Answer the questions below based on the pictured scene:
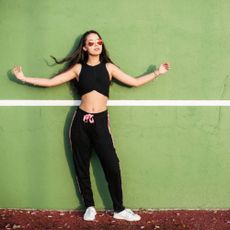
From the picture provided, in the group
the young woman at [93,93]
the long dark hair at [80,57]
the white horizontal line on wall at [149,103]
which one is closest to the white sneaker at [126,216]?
the young woman at [93,93]

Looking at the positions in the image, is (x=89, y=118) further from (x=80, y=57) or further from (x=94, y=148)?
(x=80, y=57)

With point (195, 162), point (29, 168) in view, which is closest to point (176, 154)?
point (195, 162)

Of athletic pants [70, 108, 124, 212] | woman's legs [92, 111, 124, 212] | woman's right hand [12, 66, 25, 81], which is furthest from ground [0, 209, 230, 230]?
woman's right hand [12, 66, 25, 81]

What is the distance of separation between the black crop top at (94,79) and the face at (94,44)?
181 millimetres

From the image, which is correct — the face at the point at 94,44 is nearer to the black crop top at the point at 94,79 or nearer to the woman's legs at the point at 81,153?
the black crop top at the point at 94,79

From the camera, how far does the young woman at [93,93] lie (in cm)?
471

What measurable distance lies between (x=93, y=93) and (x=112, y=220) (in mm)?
1564

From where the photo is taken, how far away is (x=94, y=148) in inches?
192

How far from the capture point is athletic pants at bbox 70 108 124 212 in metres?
4.73

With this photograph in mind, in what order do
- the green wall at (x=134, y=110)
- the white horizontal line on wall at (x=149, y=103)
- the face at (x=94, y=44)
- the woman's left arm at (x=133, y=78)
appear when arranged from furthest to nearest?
the white horizontal line on wall at (x=149, y=103), the green wall at (x=134, y=110), the woman's left arm at (x=133, y=78), the face at (x=94, y=44)

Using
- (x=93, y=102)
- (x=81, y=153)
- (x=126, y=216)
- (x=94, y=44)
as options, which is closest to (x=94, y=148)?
(x=81, y=153)

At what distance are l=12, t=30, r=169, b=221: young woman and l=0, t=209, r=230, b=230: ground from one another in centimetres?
16

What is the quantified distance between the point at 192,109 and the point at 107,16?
1537 mm

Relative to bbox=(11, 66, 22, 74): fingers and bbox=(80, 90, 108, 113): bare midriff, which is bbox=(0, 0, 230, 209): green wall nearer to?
bbox=(11, 66, 22, 74): fingers
